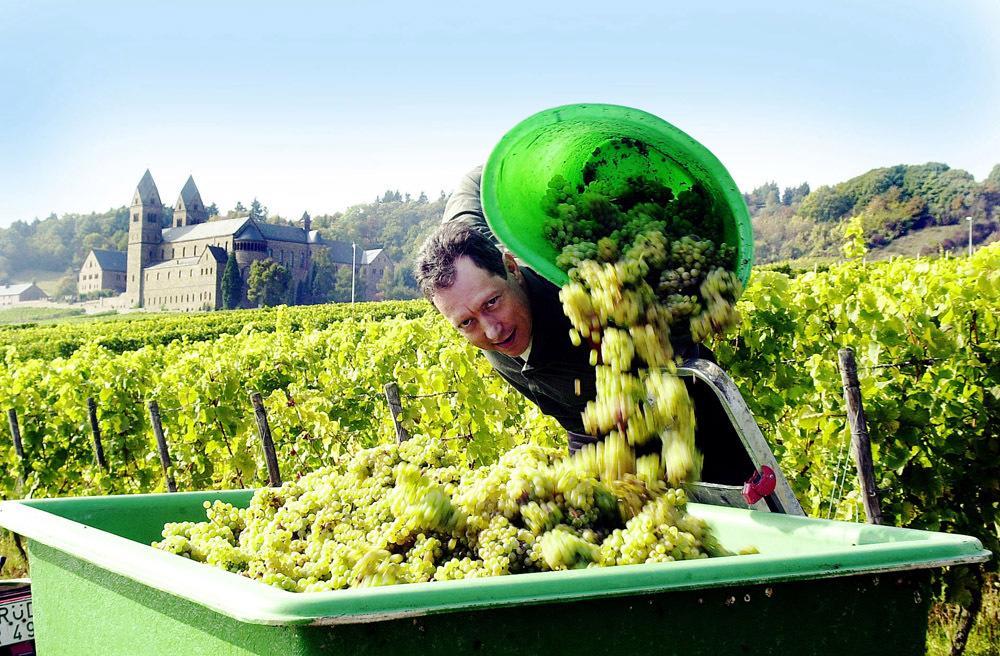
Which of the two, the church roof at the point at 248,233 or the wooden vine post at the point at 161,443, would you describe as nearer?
the wooden vine post at the point at 161,443

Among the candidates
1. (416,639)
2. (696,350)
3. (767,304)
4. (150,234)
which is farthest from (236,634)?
(150,234)

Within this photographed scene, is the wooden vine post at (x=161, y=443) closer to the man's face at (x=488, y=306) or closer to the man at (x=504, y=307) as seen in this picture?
the man at (x=504, y=307)

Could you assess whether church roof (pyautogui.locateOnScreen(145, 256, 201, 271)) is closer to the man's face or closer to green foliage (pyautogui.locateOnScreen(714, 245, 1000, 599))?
green foliage (pyautogui.locateOnScreen(714, 245, 1000, 599))

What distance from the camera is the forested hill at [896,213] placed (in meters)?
43.1

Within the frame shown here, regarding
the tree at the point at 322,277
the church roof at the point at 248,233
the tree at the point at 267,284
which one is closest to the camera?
the tree at the point at 267,284

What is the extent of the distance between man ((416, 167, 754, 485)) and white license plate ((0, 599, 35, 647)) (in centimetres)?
163

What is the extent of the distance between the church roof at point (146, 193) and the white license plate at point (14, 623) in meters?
103

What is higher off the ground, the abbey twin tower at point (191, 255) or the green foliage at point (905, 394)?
the abbey twin tower at point (191, 255)

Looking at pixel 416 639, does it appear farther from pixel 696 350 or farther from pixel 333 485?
pixel 696 350

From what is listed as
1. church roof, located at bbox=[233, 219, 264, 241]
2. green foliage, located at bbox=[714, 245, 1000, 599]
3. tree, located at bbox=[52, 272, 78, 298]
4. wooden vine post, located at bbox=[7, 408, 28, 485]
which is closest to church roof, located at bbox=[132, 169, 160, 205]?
tree, located at bbox=[52, 272, 78, 298]

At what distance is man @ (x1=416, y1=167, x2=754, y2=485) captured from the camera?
8.26ft

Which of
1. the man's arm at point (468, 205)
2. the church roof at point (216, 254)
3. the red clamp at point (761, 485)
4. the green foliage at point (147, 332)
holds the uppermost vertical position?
the church roof at point (216, 254)

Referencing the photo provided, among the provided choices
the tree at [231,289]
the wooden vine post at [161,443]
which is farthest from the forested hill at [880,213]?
the wooden vine post at [161,443]

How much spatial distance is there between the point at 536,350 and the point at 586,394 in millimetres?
232
